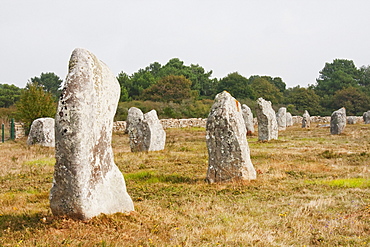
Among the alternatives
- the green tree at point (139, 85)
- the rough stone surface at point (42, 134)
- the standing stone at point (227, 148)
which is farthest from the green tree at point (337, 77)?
the standing stone at point (227, 148)

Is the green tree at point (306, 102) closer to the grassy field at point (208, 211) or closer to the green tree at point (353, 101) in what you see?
the green tree at point (353, 101)

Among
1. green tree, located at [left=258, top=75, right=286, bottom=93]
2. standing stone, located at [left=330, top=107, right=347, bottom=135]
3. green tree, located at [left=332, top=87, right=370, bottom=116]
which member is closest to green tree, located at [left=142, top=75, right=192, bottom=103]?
green tree, located at [left=332, top=87, right=370, bottom=116]

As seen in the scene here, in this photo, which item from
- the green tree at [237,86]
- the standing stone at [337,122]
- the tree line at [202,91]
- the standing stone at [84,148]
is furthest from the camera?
the green tree at [237,86]

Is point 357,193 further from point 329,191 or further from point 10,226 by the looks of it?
point 10,226

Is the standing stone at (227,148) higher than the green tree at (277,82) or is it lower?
lower

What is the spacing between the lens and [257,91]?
66.8 metres

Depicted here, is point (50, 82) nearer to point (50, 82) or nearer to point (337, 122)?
point (50, 82)

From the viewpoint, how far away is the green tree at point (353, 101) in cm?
6034

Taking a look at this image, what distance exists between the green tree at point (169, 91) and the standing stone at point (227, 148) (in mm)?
40462

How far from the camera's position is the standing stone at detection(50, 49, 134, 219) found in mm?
5238

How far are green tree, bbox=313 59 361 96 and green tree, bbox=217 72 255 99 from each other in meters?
16.3

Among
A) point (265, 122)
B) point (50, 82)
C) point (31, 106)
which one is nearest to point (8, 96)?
point (50, 82)

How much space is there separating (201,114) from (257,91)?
868 inches

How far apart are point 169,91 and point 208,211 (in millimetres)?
44069
